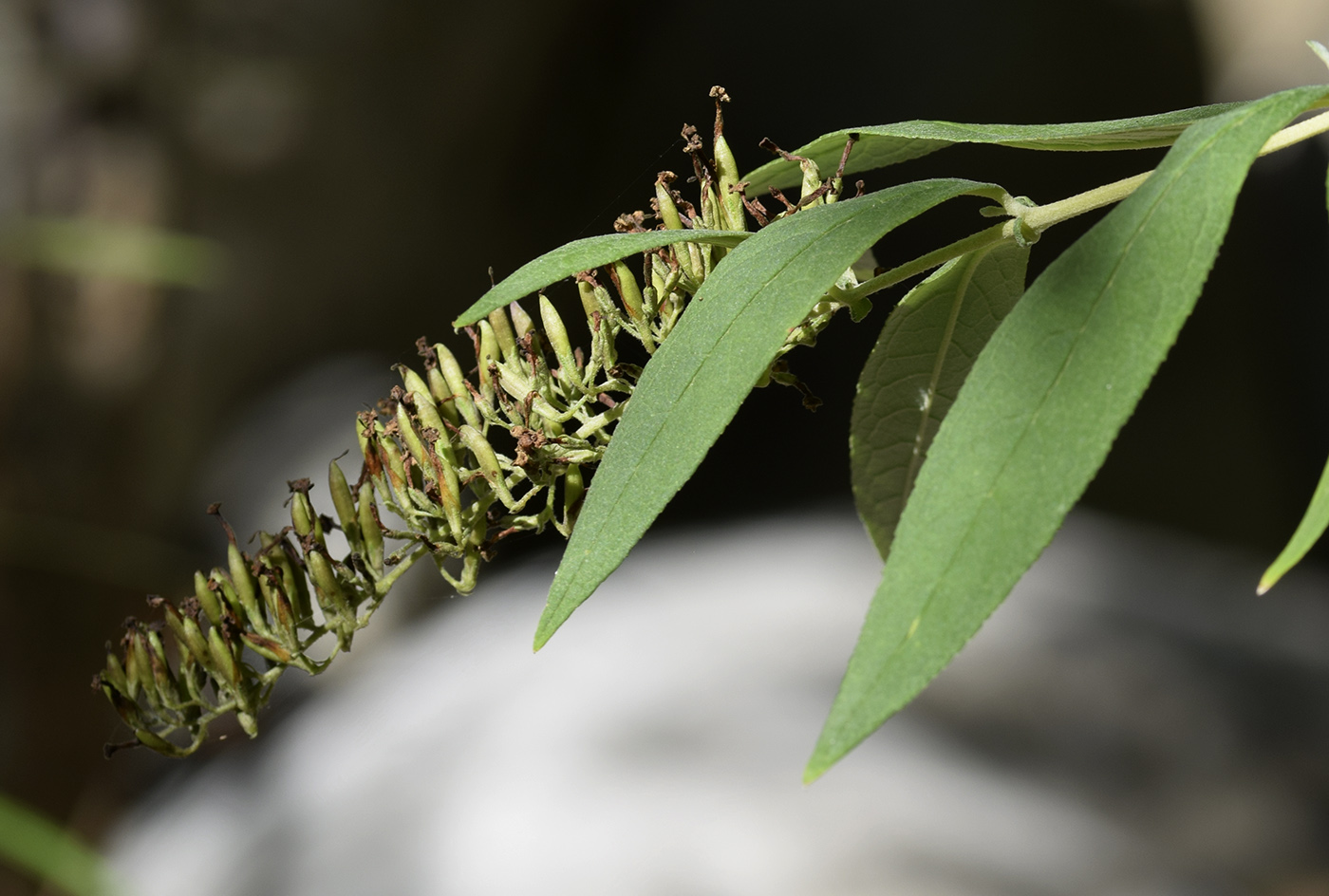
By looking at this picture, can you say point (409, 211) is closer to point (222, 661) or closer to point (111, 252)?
point (111, 252)

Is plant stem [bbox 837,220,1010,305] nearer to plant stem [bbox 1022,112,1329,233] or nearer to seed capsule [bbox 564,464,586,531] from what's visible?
plant stem [bbox 1022,112,1329,233]

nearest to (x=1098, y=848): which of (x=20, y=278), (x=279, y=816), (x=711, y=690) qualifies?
(x=711, y=690)

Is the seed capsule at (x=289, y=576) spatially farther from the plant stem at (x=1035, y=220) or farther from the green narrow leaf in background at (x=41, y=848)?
the green narrow leaf in background at (x=41, y=848)

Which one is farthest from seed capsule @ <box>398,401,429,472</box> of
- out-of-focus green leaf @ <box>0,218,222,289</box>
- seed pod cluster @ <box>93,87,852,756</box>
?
out-of-focus green leaf @ <box>0,218,222,289</box>

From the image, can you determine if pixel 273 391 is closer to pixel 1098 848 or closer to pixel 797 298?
pixel 1098 848

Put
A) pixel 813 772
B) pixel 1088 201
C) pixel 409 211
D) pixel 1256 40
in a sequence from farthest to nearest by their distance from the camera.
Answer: pixel 1256 40
pixel 409 211
pixel 1088 201
pixel 813 772

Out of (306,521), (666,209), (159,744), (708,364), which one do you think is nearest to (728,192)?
(666,209)
